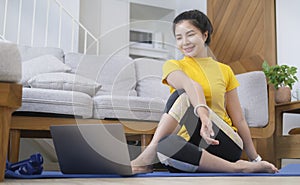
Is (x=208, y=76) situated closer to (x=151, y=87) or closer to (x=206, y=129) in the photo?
(x=206, y=129)

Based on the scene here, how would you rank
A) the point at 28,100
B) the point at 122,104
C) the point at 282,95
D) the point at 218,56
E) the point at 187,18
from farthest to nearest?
1. the point at 218,56
2. the point at 282,95
3. the point at 28,100
4. the point at 122,104
5. the point at 187,18

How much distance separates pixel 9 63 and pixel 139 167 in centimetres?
56

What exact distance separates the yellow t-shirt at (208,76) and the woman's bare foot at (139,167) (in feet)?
0.69

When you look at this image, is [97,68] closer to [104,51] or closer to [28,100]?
[104,51]

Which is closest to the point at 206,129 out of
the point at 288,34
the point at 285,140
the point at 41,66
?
the point at 41,66

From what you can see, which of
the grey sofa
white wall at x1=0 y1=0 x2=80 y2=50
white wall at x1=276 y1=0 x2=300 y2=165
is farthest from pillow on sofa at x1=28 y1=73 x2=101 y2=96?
white wall at x1=276 y1=0 x2=300 y2=165

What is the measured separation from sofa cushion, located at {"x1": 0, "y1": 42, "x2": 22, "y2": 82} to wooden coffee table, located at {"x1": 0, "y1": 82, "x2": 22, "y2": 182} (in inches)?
0.7

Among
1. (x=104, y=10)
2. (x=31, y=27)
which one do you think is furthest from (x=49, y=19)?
(x=104, y=10)

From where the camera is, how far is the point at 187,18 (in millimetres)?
1569

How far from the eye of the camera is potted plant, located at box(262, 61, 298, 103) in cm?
276

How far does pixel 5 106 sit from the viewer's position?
92cm

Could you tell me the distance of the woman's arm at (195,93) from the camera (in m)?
1.35

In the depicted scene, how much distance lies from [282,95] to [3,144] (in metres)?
2.21

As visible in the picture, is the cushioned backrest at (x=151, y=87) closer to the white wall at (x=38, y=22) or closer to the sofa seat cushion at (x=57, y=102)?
the sofa seat cushion at (x=57, y=102)
